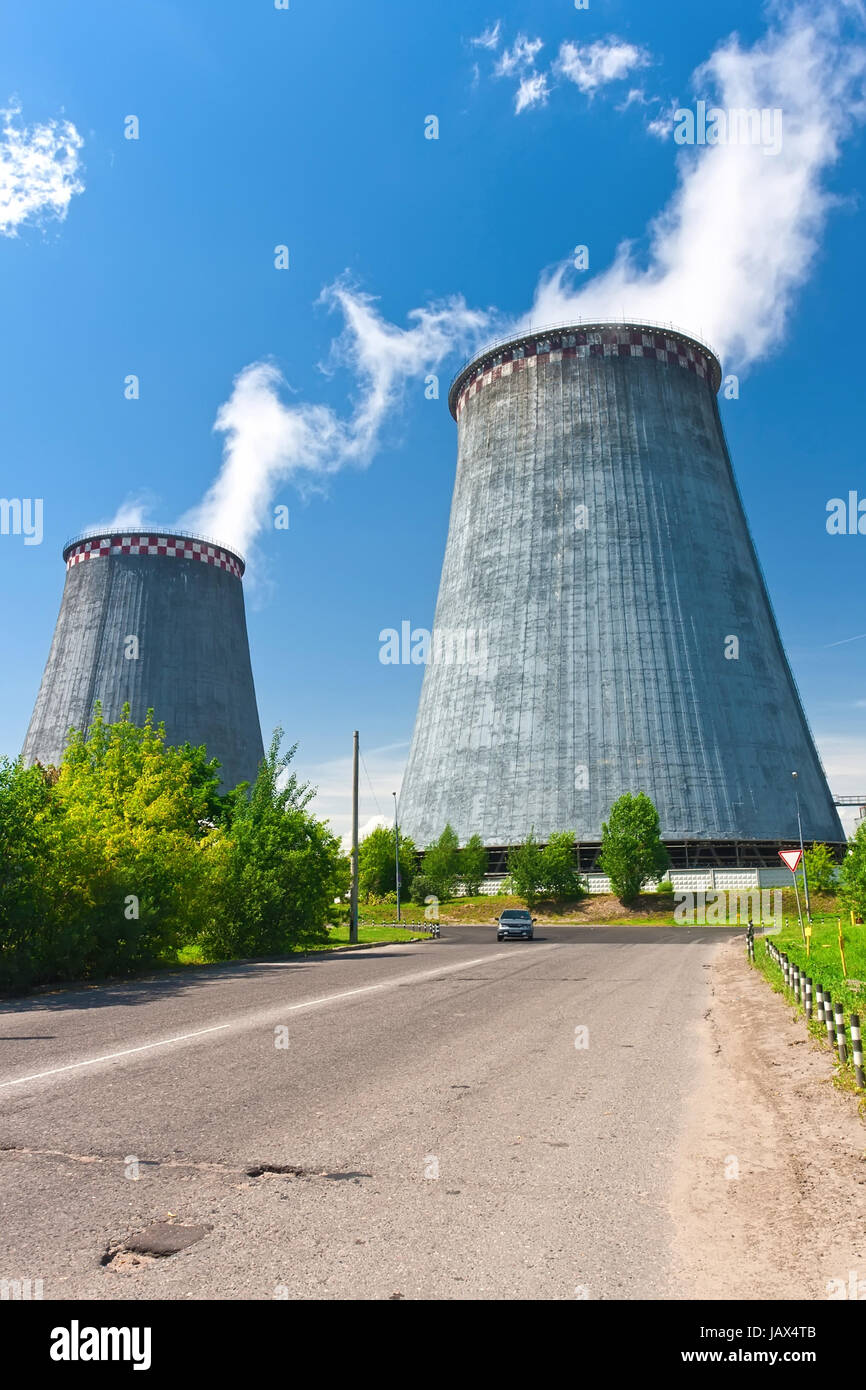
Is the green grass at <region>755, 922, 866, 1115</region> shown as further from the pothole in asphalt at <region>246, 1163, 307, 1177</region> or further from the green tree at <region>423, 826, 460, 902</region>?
the green tree at <region>423, 826, 460, 902</region>

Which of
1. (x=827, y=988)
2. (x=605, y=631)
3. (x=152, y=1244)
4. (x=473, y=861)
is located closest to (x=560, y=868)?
(x=473, y=861)

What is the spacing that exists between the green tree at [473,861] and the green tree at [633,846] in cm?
801

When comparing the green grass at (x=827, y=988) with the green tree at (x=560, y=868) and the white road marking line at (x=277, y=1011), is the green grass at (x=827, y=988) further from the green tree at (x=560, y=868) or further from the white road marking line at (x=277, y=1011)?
the green tree at (x=560, y=868)

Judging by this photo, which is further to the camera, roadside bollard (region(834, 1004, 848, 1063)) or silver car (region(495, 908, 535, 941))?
silver car (region(495, 908, 535, 941))

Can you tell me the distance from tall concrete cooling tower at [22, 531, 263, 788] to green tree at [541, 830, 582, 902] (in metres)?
21.1

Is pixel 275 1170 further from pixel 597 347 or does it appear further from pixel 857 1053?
pixel 597 347

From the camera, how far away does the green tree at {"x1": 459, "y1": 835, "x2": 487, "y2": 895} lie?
55.1m

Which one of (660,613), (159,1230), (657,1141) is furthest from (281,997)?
(660,613)

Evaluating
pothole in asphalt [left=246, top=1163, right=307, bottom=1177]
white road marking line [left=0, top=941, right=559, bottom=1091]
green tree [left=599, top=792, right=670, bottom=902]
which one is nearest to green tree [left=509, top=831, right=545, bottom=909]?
green tree [left=599, top=792, right=670, bottom=902]

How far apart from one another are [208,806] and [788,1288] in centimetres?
3648

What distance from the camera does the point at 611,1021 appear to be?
12.1 meters

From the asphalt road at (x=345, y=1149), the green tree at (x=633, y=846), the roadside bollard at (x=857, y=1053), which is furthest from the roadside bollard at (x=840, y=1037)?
the green tree at (x=633, y=846)

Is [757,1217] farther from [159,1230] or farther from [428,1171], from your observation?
[159,1230]

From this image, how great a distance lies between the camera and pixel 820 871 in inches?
1886
